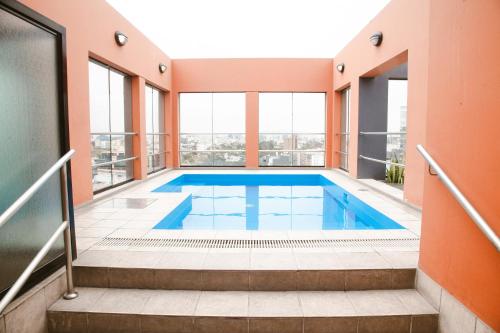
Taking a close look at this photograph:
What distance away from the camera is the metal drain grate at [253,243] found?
2918 millimetres

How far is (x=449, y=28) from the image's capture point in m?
2.01

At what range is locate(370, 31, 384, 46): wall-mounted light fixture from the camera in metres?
5.51

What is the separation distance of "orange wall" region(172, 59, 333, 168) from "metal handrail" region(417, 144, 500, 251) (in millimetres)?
7234

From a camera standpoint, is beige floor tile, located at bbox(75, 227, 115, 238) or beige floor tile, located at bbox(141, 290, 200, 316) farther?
beige floor tile, located at bbox(75, 227, 115, 238)

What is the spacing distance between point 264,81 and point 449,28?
733 cm

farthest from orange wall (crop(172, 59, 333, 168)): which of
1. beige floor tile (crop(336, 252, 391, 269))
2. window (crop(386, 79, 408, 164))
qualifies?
beige floor tile (crop(336, 252, 391, 269))

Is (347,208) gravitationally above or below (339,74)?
below

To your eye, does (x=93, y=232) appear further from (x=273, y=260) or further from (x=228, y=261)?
(x=273, y=260)

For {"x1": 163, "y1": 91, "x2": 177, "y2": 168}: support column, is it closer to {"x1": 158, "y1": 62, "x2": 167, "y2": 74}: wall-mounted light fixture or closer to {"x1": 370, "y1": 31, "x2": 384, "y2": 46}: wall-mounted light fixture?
{"x1": 158, "y1": 62, "x2": 167, "y2": 74}: wall-mounted light fixture

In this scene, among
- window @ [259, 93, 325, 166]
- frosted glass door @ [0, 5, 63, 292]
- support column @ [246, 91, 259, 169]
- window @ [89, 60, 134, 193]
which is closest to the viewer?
frosted glass door @ [0, 5, 63, 292]

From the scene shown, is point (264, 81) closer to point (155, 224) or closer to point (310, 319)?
point (155, 224)

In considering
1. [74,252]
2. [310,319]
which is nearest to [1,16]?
[74,252]

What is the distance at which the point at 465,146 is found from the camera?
184 centimetres

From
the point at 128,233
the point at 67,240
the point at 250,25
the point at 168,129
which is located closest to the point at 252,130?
the point at 168,129
